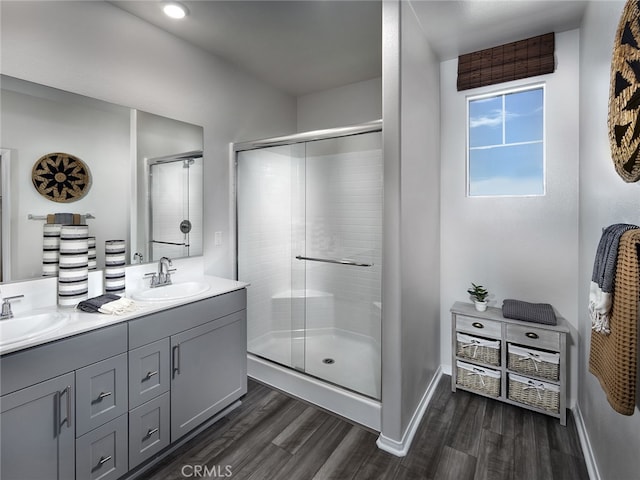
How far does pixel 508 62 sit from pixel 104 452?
345 cm

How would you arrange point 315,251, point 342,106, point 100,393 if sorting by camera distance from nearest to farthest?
point 100,393 < point 315,251 < point 342,106

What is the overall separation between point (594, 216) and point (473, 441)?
4.81ft

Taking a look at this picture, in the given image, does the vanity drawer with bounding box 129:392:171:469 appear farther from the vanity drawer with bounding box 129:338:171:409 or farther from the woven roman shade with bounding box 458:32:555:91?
the woven roman shade with bounding box 458:32:555:91

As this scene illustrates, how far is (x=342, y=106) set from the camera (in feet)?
10.7

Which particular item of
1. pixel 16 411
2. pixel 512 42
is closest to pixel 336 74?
pixel 512 42

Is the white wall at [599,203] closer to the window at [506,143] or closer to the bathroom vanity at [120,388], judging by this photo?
the window at [506,143]

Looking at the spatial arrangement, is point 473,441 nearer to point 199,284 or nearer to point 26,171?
point 199,284

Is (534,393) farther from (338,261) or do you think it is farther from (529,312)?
(338,261)

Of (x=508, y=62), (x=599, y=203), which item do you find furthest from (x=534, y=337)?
(x=508, y=62)

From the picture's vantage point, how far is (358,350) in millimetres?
2471

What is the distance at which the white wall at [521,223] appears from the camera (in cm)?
218

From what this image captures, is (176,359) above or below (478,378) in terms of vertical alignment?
above

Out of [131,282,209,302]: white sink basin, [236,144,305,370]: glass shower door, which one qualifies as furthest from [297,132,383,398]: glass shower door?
[131,282,209,302]: white sink basin

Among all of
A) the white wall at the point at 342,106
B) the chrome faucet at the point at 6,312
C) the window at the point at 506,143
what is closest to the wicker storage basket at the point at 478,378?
the window at the point at 506,143
